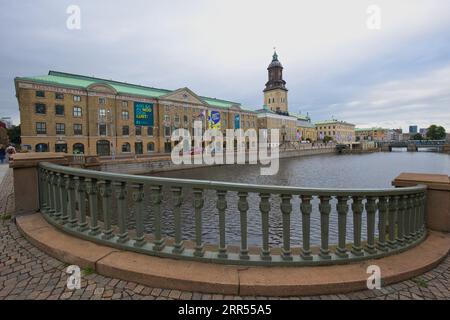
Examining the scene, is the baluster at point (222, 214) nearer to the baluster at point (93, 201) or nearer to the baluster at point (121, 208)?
the baluster at point (121, 208)

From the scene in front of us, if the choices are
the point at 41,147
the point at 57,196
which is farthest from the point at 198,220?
the point at 41,147

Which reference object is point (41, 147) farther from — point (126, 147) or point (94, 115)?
point (126, 147)

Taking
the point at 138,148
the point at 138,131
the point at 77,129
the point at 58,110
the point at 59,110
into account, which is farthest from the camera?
the point at 138,148

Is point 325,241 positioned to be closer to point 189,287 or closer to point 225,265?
point 225,265

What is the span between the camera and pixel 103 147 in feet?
159

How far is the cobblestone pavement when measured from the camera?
2.43 meters

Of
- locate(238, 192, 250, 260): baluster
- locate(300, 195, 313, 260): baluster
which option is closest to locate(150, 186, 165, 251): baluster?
locate(238, 192, 250, 260): baluster

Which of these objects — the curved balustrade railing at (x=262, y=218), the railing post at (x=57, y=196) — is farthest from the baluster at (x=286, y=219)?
the railing post at (x=57, y=196)

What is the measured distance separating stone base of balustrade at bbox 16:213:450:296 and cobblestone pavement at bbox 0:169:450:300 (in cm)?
7

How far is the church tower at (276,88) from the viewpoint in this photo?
10688cm

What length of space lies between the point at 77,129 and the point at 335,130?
142m
